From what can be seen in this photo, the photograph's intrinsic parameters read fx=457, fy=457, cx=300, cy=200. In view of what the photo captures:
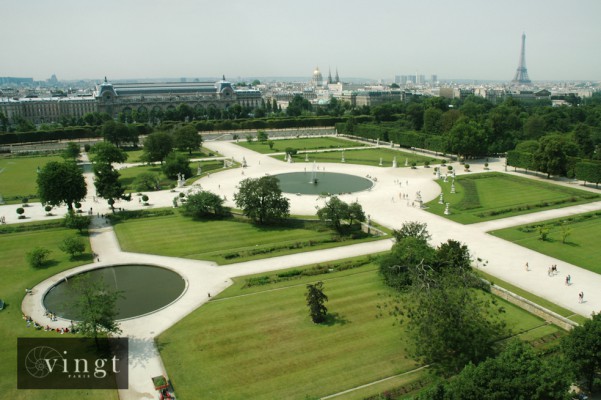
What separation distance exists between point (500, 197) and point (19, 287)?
55.7 meters

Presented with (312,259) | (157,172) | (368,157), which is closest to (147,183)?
(157,172)

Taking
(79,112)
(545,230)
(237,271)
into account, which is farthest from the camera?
(79,112)

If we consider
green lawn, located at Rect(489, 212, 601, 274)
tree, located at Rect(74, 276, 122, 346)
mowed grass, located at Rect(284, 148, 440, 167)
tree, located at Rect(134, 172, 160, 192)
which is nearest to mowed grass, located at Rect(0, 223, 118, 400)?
tree, located at Rect(74, 276, 122, 346)

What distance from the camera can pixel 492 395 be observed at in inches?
754

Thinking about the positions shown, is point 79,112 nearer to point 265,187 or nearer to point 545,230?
point 265,187

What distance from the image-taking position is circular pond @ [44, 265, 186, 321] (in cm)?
3256

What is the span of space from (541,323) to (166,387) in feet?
77.8

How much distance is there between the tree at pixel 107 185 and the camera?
5609 centimetres

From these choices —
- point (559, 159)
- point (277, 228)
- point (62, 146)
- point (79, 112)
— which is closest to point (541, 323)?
point (277, 228)

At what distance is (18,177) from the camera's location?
259 feet

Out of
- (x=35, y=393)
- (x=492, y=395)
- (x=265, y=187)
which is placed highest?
(x=265, y=187)

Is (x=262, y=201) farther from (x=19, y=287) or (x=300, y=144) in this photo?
(x=300, y=144)

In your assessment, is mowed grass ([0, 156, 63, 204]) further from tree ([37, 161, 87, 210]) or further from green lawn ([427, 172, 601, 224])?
green lawn ([427, 172, 601, 224])

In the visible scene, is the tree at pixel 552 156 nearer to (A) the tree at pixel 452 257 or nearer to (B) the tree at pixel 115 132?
(A) the tree at pixel 452 257
